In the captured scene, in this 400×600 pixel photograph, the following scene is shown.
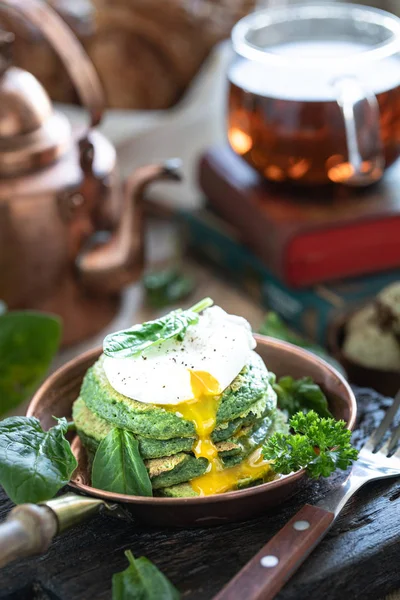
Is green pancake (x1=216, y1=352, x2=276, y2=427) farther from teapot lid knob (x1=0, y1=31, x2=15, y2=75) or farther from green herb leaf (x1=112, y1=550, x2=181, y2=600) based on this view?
teapot lid knob (x1=0, y1=31, x2=15, y2=75)

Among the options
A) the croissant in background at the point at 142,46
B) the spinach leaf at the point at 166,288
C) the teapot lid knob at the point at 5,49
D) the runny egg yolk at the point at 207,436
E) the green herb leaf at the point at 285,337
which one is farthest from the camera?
the croissant in background at the point at 142,46

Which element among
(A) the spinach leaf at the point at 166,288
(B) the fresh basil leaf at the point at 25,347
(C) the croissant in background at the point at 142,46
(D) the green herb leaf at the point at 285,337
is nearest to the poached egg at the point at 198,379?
(D) the green herb leaf at the point at 285,337

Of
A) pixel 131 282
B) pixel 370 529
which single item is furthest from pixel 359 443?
pixel 131 282

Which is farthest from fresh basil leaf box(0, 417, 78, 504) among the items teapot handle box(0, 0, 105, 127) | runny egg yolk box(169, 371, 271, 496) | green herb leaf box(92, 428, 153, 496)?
teapot handle box(0, 0, 105, 127)

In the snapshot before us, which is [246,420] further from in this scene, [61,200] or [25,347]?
[61,200]

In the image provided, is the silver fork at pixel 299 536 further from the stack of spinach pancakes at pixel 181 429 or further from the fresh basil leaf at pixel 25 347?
the fresh basil leaf at pixel 25 347
